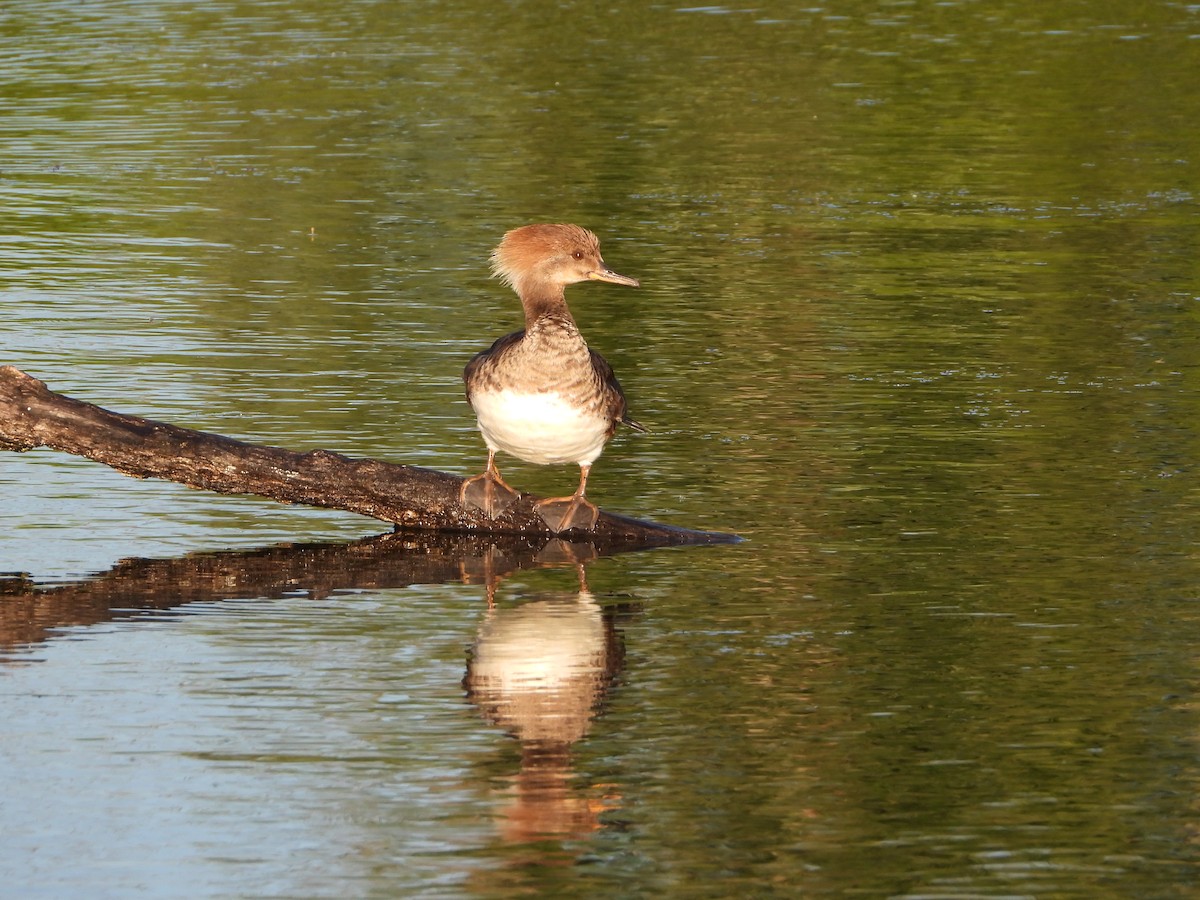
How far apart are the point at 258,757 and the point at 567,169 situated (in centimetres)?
1443

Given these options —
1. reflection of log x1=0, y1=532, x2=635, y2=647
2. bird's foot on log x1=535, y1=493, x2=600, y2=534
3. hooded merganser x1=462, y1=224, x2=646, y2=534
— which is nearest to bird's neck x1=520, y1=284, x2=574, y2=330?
hooded merganser x1=462, y1=224, x2=646, y2=534

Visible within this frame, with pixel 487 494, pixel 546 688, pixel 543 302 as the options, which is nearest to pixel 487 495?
pixel 487 494

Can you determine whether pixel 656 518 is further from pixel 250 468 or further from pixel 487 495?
pixel 250 468

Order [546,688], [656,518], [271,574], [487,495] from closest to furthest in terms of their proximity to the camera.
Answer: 1. [546,688]
2. [271,574]
3. [487,495]
4. [656,518]

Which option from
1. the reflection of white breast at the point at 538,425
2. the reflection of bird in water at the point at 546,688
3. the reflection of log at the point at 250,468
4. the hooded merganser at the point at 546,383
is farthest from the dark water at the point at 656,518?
the reflection of white breast at the point at 538,425

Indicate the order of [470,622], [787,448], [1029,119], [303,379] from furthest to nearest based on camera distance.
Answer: [1029,119] → [303,379] → [787,448] → [470,622]

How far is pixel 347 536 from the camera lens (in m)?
10.1

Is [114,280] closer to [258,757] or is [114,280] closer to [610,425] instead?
[610,425]

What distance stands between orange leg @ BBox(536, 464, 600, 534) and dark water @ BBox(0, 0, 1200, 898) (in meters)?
0.21

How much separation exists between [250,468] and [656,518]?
6.09 feet

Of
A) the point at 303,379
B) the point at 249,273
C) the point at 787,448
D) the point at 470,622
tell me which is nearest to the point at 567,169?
the point at 249,273

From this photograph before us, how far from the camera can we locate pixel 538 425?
9.41 meters

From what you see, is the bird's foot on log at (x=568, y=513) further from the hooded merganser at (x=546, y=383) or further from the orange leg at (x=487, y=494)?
the orange leg at (x=487, y=494)

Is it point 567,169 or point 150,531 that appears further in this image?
point 567,169
